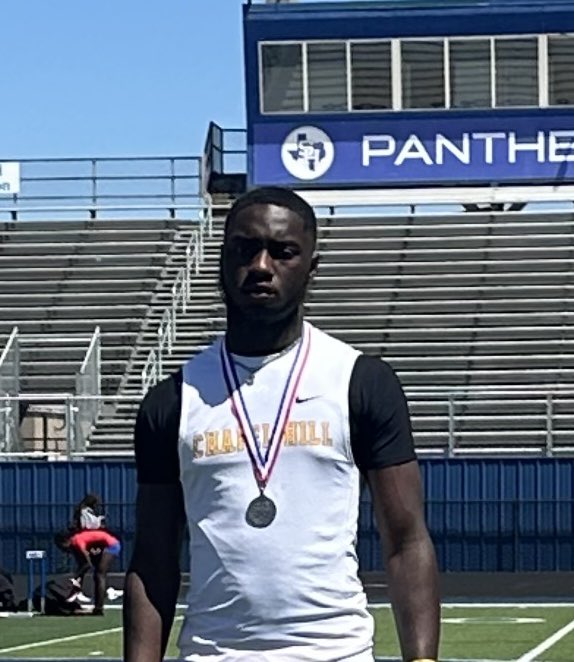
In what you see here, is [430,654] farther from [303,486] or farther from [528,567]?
[528,567]

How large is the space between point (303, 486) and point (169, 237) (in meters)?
35.0

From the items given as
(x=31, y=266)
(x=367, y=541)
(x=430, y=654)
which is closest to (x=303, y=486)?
(x=430, y=654)

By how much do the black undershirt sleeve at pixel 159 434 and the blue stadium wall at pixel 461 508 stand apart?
77.6 ft

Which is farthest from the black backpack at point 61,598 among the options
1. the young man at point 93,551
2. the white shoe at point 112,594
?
the white shoe at point 112,594

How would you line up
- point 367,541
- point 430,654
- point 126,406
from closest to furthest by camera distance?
1. point 430,654
2. point 367,541
3. point 126,406

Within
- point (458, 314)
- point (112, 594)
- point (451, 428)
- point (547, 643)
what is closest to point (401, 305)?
point (458, 314)

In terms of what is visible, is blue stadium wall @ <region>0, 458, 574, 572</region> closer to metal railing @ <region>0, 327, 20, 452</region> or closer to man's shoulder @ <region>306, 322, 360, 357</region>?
metal railing @ <region>0, 327, 20, 452</region>

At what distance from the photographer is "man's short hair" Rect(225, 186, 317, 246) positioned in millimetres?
4543

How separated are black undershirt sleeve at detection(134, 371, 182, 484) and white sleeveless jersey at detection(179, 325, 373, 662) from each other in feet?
0.13

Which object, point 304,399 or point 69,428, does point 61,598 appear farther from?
point 304,399

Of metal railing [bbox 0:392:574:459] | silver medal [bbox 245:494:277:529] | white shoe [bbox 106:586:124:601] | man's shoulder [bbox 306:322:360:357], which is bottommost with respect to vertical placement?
white shoe [bbox 106:586:124:601]

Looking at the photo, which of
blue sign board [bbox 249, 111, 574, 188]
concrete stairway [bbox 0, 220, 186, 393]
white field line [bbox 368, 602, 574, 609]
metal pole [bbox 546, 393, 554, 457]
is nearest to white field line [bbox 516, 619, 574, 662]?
white field line [bbox 368, 602, 574, 609]

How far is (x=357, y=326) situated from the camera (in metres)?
35.5

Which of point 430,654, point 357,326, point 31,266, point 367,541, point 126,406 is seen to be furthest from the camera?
point 31,266
